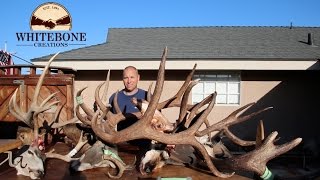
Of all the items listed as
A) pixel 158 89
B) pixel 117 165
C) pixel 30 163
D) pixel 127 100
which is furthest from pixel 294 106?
pixel 30 163

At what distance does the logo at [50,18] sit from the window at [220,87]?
6306 millimetres

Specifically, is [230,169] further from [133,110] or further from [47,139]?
[47,139]

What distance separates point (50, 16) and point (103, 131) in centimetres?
1275

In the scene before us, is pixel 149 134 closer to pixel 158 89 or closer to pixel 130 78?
pixel 158 89

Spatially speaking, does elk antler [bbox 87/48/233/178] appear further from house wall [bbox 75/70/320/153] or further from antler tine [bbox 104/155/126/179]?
house wall [bbox 75/70/320/153]

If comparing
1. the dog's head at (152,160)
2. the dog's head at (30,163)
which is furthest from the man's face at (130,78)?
the dog's head at (30,163)

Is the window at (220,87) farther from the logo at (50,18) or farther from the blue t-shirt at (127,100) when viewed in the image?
the blue t-shirt at (127,100)

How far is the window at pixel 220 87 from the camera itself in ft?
39.7

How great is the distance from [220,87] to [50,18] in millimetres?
7359

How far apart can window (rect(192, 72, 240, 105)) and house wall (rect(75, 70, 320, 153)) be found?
0.62ft

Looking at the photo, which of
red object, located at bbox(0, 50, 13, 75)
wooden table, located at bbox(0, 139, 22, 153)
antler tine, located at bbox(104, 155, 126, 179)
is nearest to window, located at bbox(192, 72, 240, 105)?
wooden table, located at bbox(0, 139, 22, 153)

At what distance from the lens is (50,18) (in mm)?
15477

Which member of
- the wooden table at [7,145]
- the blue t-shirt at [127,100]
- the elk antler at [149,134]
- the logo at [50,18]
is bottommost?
the wooden table at [7,145]

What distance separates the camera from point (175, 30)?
15.4m
